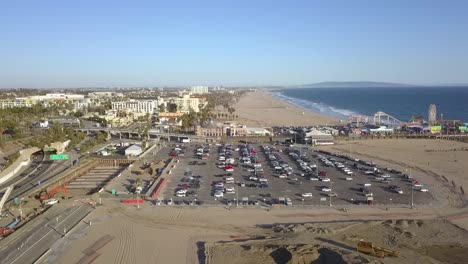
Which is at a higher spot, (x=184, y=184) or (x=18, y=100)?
(x=18, y=100)

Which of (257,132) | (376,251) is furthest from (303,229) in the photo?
(257,132)

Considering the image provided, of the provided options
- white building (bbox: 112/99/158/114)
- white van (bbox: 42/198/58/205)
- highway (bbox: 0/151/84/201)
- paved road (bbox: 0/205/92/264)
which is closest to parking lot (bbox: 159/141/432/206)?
paved road (bbox: 0/205/92/264)

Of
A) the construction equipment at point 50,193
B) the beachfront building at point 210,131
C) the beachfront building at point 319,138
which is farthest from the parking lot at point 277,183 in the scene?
the beachfront building at point 210,131

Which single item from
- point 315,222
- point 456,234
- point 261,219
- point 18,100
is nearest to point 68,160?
point 261,219

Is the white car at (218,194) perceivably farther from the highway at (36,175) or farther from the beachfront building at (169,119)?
the beachfront building at (169,119)

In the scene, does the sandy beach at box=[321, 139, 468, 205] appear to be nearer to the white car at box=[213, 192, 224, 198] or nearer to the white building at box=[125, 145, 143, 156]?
the white car at box=[213, 192, 224, 198]

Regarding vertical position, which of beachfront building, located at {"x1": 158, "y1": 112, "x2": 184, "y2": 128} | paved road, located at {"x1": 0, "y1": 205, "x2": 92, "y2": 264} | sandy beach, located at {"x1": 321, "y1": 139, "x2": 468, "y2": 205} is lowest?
paved road, located at {"x1": 0, "y1": 205, "x2": 92, "y2": 264}

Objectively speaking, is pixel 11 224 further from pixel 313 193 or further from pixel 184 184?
pixel 313 193
